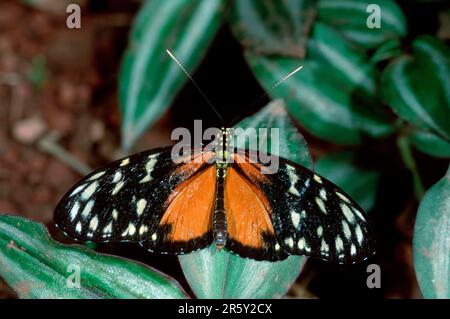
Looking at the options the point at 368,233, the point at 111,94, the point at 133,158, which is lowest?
the point at 368,233

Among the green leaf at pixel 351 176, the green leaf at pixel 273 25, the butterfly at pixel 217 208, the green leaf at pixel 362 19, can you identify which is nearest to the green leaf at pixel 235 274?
the butterfly at pixel 217 208

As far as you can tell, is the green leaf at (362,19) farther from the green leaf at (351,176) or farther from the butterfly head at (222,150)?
the butterfly head at (222,150)

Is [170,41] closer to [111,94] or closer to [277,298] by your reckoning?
[111,94]

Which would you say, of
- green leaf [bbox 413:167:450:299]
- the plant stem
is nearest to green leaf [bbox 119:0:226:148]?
the plant stem

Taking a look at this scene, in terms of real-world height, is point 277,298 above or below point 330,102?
below
